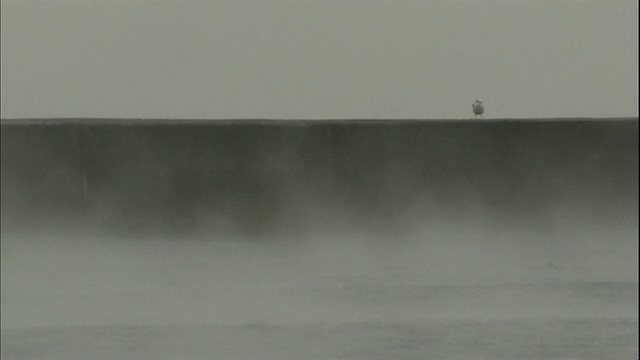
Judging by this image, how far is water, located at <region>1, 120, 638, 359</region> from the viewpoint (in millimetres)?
1226

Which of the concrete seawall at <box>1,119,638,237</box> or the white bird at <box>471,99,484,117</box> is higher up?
the white bird at <box>471,99,484,117</box>

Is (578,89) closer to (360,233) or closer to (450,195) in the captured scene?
(450,195)

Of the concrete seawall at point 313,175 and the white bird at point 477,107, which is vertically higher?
the white bird at point 477,107

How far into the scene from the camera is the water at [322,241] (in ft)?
4.02

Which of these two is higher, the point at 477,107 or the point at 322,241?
the point at 477,107

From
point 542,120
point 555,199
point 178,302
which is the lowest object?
point 178,302

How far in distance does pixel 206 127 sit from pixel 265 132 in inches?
3.1

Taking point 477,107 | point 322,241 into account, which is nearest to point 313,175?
point 322,241

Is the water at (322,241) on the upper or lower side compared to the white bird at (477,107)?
lower

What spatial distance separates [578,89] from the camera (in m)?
1.26

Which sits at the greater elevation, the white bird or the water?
the white bird

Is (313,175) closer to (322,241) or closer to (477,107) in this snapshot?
(322,241)

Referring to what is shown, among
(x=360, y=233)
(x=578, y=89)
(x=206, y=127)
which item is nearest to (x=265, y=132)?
(x=206, y=127)

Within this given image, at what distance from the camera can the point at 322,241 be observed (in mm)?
1249
